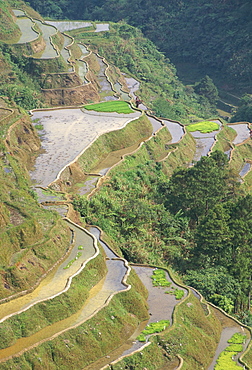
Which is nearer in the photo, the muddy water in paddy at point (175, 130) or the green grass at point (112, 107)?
the muddy water in paddy at point (175, 130)

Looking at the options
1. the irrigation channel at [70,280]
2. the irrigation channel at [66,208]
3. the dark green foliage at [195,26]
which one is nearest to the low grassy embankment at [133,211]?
the irrigation channel at [66,208]

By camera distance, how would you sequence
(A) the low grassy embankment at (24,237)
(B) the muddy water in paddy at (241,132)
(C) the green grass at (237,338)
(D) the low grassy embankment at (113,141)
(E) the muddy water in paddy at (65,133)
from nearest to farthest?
(A) the low grassy embankment at (24,237) → (C) the green grass at (237,338) → (E) the muddy water in paddy at (65,133) → (D) the low grassy embankment at (113,141) → (B) the muddy water in paddy at (241,132)

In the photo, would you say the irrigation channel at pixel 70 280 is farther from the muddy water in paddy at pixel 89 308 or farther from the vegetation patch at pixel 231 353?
the vegetation patch at pixel 231 353

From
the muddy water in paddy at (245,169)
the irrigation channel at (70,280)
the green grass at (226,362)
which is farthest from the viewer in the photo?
the muddy water in paddy at (245,169)

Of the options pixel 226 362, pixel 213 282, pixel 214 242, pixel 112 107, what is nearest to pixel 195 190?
pixel 214 242

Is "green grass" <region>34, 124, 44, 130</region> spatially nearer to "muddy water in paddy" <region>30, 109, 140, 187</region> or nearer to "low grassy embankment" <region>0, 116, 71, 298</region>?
"muddy water in paddy" <region>30, 109, 140, 187</region>

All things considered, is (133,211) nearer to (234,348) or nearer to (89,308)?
(234,348)

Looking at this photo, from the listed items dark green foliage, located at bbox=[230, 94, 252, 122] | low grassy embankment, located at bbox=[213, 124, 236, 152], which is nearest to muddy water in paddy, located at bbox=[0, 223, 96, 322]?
low grassy embankment, located at bbox=[213, 124, 236, 152]
